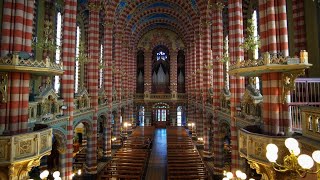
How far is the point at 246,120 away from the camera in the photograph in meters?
12.8

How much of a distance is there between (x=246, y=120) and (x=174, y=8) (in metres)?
24.8

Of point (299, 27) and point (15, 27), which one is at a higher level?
point (299, 27)

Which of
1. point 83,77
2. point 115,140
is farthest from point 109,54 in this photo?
point 115,140

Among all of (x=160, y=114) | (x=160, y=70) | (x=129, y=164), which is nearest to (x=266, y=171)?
(x=129, y=164)

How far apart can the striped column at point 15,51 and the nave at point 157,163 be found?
7.75 m

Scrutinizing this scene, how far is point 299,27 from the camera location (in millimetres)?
15492

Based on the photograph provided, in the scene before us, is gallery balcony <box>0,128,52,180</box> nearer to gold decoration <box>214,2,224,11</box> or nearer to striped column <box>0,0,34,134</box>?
striped column <box>0,0,34,134</box>

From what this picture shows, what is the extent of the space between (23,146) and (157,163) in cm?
1539

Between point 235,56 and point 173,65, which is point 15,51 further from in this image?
point 173,65

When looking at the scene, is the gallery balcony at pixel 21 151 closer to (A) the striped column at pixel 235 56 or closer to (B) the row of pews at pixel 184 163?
(B) the row of pews at pixel 184 163

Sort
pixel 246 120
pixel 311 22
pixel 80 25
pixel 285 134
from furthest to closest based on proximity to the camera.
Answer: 1. pixel 80 25
2. pixel 311 22
3. pixel 246 120
4. pixel 285 134

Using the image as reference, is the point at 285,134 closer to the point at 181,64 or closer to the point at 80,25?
the point at 80,25

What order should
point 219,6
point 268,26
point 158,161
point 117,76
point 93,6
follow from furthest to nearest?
1. point 117,76
2. point 158,161
3. point 93,6
4. point 219,6
5. point 268,26

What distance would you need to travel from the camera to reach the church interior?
8836 millimetres
